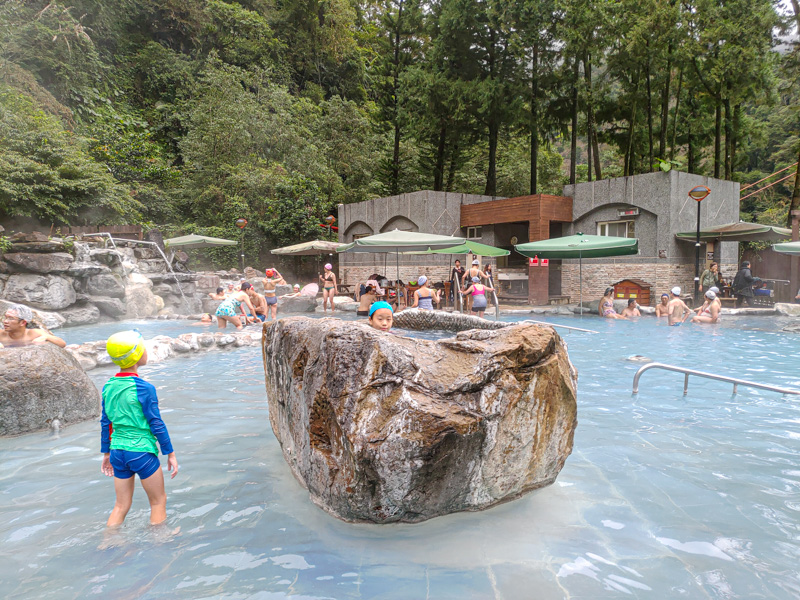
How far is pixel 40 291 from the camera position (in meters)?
12.7

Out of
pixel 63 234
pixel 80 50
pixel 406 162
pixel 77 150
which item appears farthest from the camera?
pixel 406 162

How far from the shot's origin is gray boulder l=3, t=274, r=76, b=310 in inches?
487

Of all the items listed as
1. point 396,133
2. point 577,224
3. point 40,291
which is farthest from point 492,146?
point 40,291

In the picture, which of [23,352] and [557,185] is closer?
[23,352]

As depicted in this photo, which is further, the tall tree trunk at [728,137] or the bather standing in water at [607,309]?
the tall tree trunk at [728,137]

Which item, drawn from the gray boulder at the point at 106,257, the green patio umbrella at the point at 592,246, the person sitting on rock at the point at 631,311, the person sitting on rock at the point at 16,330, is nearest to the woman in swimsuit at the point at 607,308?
the person sitting on rock at the point at 631,311

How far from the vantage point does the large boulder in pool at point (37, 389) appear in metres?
4.84

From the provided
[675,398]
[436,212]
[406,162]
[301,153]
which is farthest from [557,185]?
[675,398]

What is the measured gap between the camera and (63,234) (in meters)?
17.0

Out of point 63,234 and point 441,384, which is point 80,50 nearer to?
point 63,234

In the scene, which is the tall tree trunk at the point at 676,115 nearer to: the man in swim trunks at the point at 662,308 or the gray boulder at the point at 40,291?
the man in swim trunks at the point at 662,308

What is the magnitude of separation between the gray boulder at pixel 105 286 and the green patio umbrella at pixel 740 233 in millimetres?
18604

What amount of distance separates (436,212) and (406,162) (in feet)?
36.4

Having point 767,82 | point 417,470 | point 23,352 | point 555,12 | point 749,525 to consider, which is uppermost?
point 555,12
